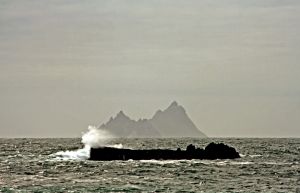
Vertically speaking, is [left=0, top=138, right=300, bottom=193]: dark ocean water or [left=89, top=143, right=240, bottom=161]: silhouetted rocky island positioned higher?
[left=89, top=143, right=240, bottom=161]: silhouetted rocky island

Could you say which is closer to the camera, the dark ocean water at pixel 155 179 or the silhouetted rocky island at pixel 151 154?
the dark ocean water at pixel 155 179

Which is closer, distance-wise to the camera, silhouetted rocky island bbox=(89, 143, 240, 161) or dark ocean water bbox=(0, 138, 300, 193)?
dark ocean water bbox=(0, 138, 300, 193)

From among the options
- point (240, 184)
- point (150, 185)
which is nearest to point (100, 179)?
point (150, 185)

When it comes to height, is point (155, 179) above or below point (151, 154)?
below

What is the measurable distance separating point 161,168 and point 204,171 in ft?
22.7

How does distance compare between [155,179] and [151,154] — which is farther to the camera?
→ [151,154]

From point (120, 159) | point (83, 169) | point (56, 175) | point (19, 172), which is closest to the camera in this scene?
point (56, 175)

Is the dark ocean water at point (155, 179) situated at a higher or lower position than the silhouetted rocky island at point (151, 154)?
lower

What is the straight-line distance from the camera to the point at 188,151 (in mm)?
107250

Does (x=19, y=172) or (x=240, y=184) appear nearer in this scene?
(x=240, y=184)

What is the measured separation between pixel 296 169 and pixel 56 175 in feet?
102

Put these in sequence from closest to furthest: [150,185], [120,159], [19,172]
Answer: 1. [150,185]
2. [19,172]
3. [120,159]

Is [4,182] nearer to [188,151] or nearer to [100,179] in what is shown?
[100,179]

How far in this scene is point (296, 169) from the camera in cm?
8325
